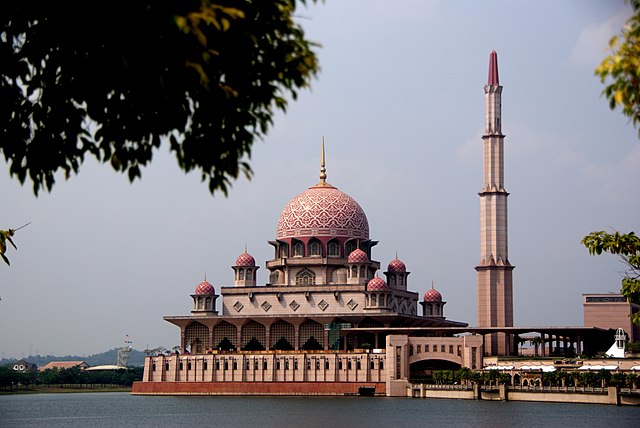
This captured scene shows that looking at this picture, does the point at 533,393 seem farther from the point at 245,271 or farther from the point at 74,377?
the point at 74,377

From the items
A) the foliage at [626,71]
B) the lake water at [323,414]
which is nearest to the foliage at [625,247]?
the foliage at [626,71]

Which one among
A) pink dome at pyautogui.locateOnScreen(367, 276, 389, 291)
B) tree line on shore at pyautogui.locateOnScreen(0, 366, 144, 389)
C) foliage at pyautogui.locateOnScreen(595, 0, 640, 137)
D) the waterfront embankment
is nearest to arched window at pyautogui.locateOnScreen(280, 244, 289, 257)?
pink dome at pyautogui.locateOnScreen(367, 276, 389, 291)

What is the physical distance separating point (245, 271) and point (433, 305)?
1660 centimetres

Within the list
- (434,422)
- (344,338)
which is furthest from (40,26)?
(344,338)

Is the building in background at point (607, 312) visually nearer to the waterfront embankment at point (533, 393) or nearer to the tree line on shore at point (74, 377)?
the waterfront embankment at point (533, 393)

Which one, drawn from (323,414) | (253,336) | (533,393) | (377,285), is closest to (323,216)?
(377,285)

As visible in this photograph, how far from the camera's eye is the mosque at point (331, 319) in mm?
86562

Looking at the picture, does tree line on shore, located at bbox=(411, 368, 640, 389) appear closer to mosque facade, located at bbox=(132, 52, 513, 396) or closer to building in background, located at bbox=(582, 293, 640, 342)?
mosque facade, located at bbox=(132, 52, 513, 396)

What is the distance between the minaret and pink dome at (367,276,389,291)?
7.72m

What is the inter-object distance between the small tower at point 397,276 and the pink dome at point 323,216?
138 inches

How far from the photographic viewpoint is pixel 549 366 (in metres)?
80.2

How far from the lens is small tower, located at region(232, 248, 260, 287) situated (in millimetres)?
95125

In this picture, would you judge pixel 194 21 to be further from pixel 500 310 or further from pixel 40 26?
pixel 500 310

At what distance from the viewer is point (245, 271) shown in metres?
95.4
